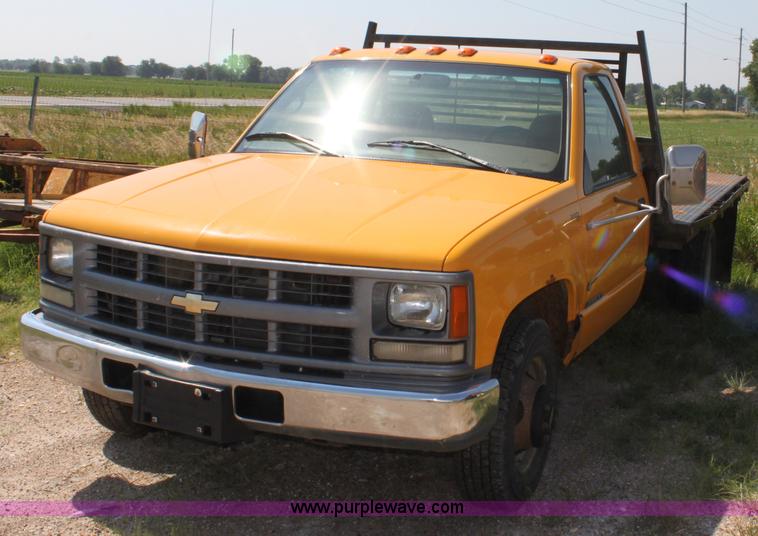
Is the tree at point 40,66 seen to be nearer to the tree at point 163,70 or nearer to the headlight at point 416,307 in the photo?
the tree at point 163,70

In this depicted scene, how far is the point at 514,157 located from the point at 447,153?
1.01 ft

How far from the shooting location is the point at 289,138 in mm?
4543

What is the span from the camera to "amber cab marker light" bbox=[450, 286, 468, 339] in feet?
10.1

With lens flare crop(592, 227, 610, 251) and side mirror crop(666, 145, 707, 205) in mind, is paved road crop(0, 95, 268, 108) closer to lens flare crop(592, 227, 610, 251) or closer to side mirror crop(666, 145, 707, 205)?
lens flare crop(592, 227, 610, 251)

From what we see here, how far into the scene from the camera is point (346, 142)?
4.43 meters

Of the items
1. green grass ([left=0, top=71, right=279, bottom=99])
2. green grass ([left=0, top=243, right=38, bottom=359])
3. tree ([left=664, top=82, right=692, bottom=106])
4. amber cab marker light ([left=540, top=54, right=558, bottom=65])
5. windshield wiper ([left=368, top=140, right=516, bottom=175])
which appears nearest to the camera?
windshield wiper ([left=368, top=140, right=516, bottom=175])

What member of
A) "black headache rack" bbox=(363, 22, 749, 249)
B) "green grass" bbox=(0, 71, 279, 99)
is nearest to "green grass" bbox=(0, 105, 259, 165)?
"black headache rack" bbox=(363, 22, 749, 249)

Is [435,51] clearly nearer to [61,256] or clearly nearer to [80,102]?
[61,256]

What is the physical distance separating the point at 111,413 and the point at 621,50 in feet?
12.7

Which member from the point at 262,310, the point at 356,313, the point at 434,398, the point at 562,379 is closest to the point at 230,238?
the point at 262,310

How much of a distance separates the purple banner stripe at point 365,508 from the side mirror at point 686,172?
1.46 meters

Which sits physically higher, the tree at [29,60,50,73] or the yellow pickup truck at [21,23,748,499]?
the tree at [29,60,50,73]

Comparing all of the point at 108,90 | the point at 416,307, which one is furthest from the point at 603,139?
the point at 108,90

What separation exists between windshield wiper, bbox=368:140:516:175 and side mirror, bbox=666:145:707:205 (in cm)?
85
